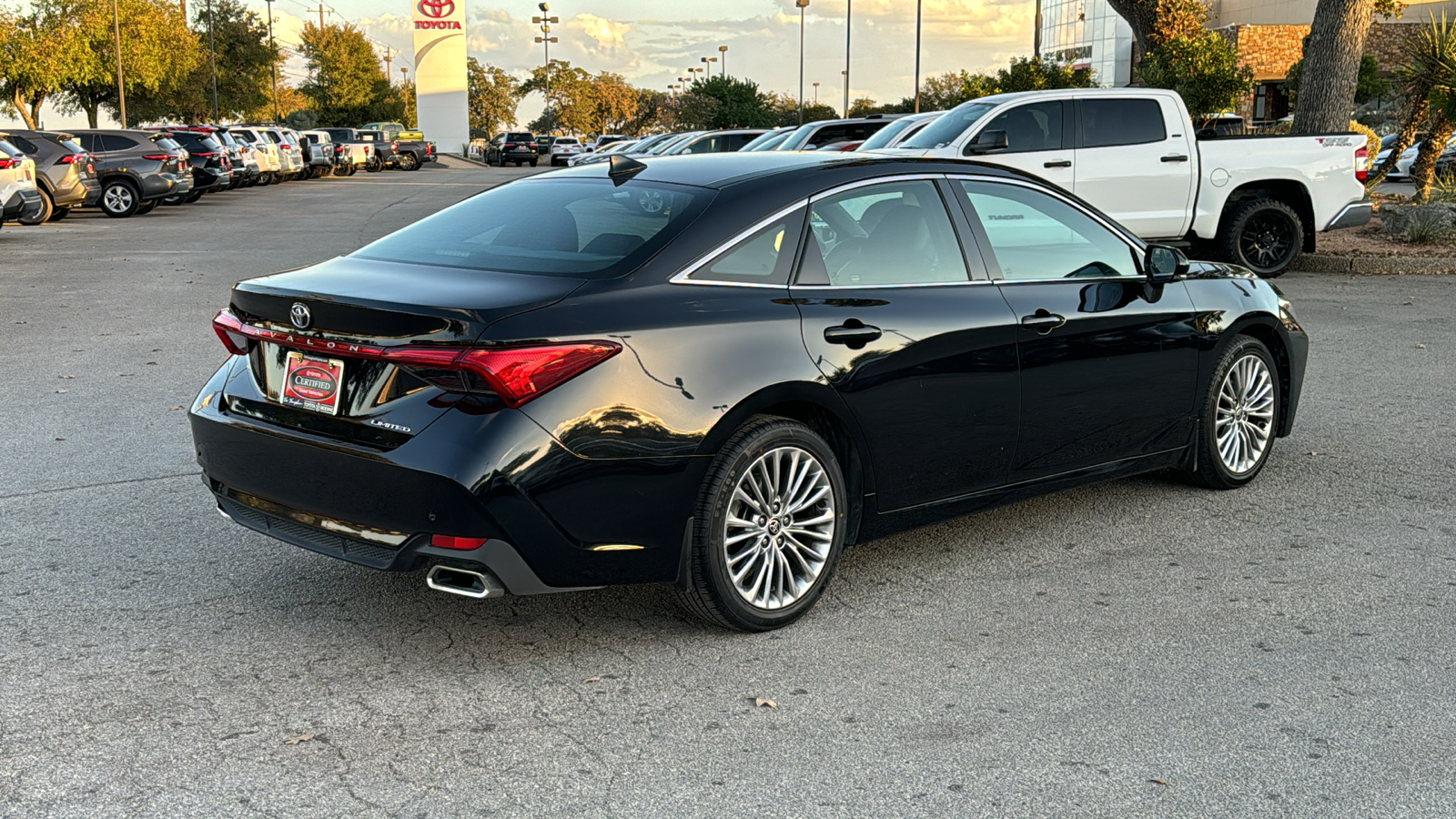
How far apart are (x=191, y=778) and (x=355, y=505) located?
0.95 metres

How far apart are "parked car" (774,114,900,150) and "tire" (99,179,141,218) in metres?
14.3

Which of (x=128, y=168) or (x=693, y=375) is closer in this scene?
(x=693, y=375)

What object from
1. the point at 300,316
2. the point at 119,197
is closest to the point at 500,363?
the point at 300,316

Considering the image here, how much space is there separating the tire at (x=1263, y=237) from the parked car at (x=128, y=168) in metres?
22.0

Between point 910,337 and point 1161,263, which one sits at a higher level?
point 1161,263

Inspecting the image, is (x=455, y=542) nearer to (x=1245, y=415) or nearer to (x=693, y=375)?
(x=693, y=375)

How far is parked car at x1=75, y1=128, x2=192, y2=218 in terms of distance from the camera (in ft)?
92.0

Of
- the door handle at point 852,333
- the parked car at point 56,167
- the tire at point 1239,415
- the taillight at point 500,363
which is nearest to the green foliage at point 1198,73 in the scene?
the tire at point 1239,415

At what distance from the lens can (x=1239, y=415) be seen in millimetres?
6359

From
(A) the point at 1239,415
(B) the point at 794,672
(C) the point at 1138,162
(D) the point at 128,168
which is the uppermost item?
(C) the point at 1138,162

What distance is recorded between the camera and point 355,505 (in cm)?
413

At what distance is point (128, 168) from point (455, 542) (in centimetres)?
2721

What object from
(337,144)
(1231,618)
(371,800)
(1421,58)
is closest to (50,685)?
(371,800)

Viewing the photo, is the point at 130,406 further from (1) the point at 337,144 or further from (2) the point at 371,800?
(1) the point at 337,144
